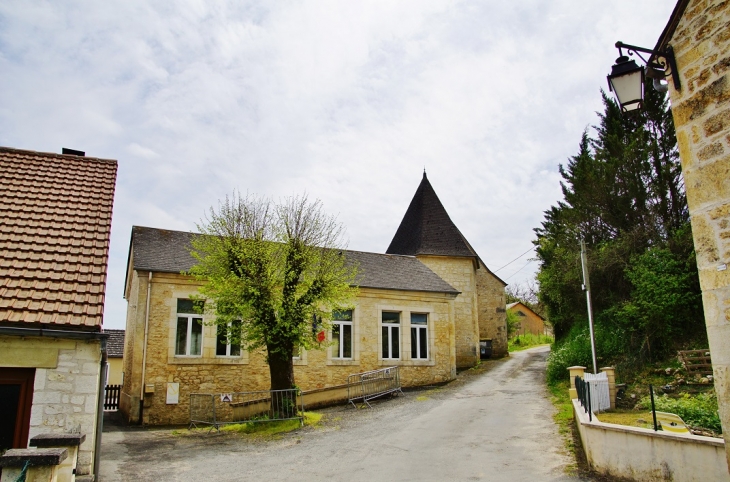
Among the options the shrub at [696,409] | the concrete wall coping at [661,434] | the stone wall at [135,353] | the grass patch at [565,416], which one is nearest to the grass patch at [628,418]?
the shrub at [696,409]

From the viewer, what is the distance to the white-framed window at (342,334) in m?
20.5

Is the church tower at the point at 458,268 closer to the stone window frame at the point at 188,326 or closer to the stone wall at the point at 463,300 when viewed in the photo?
the stone wall at the point at 463,300

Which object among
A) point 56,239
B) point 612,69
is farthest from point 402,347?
point 612,69

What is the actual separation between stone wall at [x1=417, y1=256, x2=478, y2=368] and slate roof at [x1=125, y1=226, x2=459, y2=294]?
3399 millimetres

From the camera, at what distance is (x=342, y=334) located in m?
20.7

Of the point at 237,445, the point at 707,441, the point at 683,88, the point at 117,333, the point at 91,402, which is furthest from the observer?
the point at 117,333

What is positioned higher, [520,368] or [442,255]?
[442,255]

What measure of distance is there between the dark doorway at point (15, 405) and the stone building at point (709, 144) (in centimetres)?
855

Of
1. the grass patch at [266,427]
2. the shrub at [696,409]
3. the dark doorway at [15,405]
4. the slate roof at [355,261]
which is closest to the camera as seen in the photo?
the dark doorway at [15,405]

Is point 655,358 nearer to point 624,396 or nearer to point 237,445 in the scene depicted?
point 624,396

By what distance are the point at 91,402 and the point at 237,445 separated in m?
5.06

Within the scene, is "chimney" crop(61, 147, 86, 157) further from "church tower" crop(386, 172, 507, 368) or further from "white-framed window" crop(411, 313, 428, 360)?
"church tower" crop(386, 172, 507, 368)

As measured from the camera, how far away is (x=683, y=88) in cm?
573

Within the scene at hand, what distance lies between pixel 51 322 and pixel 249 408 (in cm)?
913
